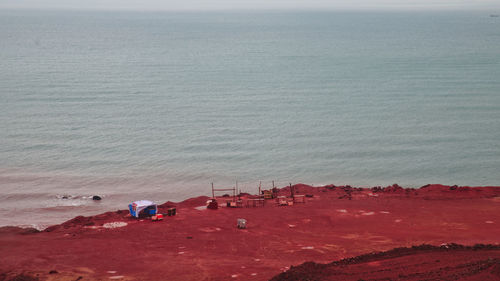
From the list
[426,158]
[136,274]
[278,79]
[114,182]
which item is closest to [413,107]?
[426,158]

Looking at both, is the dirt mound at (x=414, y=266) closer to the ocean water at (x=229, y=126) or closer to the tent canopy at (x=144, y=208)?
the tent canopy at (x=144, y=208)

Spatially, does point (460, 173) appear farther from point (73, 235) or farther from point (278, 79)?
point (278, 79)

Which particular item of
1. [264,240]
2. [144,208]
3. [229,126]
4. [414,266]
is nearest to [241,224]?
[264,240]

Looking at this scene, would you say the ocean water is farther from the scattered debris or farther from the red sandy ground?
the scattered debris

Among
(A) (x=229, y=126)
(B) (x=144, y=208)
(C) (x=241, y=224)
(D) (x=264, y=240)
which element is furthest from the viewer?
(A) (x=229, y=126)

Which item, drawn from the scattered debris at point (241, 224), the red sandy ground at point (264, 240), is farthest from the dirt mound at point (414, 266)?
the scattered debris at point (241, 224)

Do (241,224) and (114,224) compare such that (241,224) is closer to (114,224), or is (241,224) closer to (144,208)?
(144,208)
